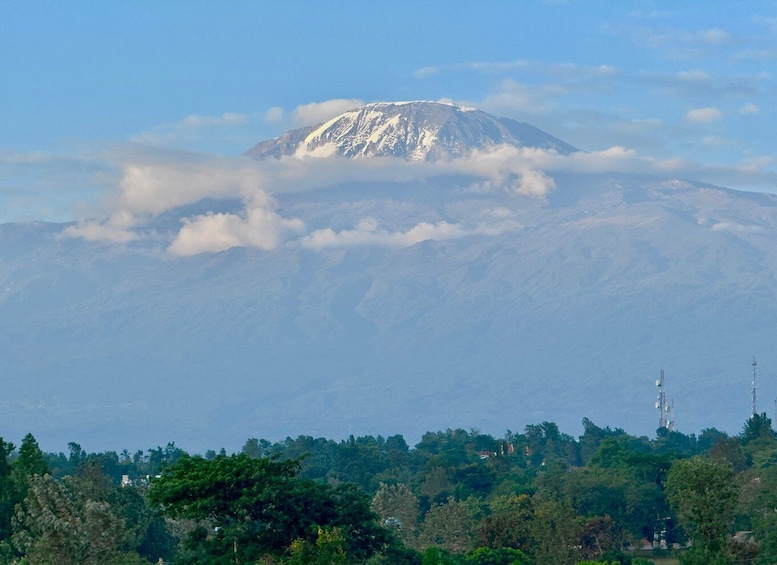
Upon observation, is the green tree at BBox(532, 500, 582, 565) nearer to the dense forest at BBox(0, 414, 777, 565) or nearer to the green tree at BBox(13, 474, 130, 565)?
the dense forest at BBox(0, 414, 777, 565)

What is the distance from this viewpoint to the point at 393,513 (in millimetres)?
77438

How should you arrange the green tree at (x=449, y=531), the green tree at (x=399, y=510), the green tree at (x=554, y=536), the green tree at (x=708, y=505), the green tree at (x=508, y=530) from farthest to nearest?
1. the green tree at (x=399, y=510)
2. the green tree at (x=449, y=531)
3. the green tree at (x=508, y=530)
4. the green tree at (x=554, y=536)
5. the green tree at (x=708, y=505)

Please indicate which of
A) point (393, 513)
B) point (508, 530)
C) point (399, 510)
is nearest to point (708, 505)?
point (508, 530)

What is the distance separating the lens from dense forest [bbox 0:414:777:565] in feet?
152

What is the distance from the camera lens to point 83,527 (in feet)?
A: 147

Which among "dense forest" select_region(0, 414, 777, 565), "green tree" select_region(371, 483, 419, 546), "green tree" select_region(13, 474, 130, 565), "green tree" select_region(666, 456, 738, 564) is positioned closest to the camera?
"green tree" select_region(13, 474, 130, 565)

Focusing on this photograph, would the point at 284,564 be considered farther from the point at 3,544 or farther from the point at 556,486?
the point at 556,486

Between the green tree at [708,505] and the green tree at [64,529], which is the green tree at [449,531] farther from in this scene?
the green tree at [64,529]

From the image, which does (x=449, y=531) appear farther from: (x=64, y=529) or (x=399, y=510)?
(x=64, y=529)

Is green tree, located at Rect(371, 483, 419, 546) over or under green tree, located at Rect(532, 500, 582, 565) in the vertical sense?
over

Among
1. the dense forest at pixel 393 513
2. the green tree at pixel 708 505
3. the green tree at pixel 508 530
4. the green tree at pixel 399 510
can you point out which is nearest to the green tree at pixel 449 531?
the dense forest at pixel 393 513

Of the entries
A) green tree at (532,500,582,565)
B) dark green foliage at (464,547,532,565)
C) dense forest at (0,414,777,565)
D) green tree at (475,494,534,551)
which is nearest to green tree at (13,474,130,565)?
dense forest at (0,414,777,565)

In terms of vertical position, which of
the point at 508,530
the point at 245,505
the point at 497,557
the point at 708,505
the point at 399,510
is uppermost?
the point at 399,510

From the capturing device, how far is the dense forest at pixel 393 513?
46344 millimetres
